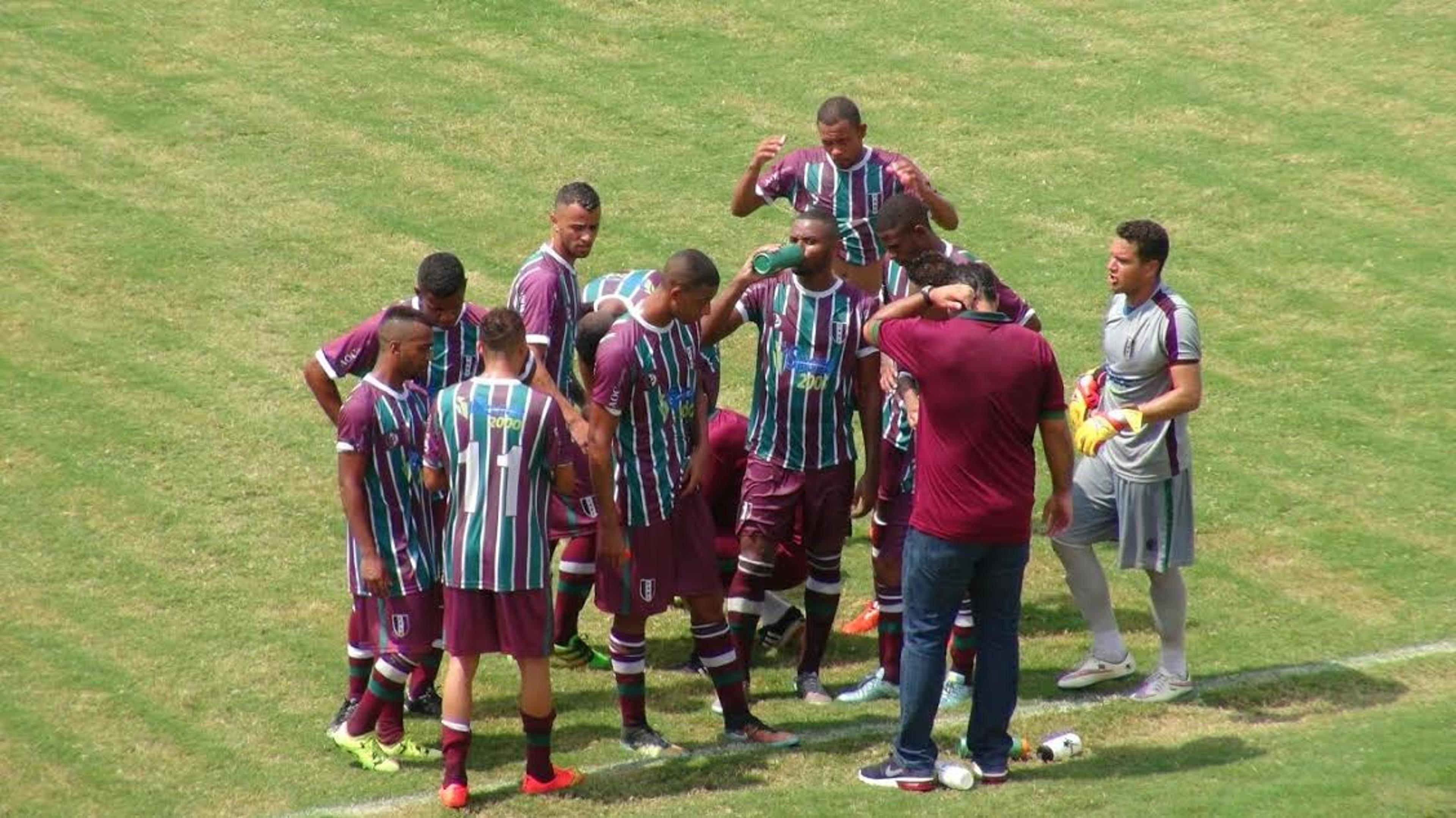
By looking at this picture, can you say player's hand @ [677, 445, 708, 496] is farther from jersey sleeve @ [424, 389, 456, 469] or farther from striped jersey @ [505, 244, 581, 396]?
jersey sleeve @ [424, 389, 456, 469]

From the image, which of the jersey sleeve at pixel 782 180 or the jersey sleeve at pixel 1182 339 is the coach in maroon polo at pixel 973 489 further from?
the jersey sleeve at pixel 782 180

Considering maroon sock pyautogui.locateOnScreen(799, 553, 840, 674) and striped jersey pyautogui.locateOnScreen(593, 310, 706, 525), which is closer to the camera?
striped jersey pyautogui.locateOnScreen(593, 310, 706, 525)

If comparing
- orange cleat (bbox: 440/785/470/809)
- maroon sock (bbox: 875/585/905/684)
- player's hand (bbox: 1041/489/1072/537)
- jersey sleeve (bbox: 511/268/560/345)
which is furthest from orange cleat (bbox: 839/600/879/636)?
orange cleat (bbox: 440/785/470/809)

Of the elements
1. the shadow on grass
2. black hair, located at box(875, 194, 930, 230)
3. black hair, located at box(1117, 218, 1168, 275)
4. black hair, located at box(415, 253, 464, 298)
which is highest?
black hair, located at box(875, 194, 930, 230)

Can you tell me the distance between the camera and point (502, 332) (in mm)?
8977

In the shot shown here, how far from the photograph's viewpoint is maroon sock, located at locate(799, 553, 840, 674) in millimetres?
10594

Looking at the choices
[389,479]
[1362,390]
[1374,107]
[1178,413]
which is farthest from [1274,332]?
[389,479]

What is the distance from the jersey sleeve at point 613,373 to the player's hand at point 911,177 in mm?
2889

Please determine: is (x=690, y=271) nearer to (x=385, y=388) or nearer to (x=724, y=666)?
(x=385, y=388)

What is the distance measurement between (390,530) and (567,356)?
6.07ft

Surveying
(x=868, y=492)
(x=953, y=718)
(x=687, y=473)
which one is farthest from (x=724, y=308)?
(x=953, y=718)

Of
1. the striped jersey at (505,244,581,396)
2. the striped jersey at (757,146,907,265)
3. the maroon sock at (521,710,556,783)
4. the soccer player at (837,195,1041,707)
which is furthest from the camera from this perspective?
the striped jersey at (757,146,907,265)

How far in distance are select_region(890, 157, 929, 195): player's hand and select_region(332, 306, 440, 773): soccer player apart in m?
3.49

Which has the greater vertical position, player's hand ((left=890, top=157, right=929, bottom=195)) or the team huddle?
player's hand ((left=890, top=157, right=929, bottom=195))
